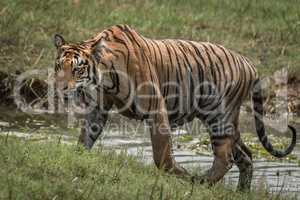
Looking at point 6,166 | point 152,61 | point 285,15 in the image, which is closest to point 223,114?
point 152,61

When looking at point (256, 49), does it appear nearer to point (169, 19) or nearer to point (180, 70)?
point (169, 19)

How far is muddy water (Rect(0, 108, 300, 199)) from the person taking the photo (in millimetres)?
7859

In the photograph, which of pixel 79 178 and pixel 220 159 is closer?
pixel 79 178

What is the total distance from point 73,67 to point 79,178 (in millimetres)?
1298

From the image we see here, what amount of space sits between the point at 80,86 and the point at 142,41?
0.75 m

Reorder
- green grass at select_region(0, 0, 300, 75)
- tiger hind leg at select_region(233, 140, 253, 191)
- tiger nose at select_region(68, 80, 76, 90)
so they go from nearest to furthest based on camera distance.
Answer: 1. tiger nose at select_region(68, 80, 76, 90)
2. tiger hind leg at select_region(233, 140, 253, 191)
3. green grass at select_region(0, 0, 300, 75)

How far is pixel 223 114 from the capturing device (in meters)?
7.44

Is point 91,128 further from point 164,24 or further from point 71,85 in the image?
point 164,24

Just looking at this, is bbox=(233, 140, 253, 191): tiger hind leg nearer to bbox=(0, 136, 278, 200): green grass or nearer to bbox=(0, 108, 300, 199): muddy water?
bbox=(0, 108, 300, 199): muddy water

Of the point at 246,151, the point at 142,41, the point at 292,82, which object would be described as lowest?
the point at 292,82

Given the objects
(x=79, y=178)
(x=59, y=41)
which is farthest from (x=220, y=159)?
(x=79, y=178)

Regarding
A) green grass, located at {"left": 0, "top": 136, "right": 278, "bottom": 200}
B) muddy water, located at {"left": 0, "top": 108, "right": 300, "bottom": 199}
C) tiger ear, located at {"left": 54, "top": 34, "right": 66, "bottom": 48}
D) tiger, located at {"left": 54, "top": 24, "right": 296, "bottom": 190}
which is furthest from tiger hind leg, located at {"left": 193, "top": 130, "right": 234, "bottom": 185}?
tiger ear, located at {"left": 54, "top": 34, "right": 66, "bottom": 48}

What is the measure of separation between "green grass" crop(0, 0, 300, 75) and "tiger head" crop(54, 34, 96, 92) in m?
4.89

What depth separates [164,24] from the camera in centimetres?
1411
